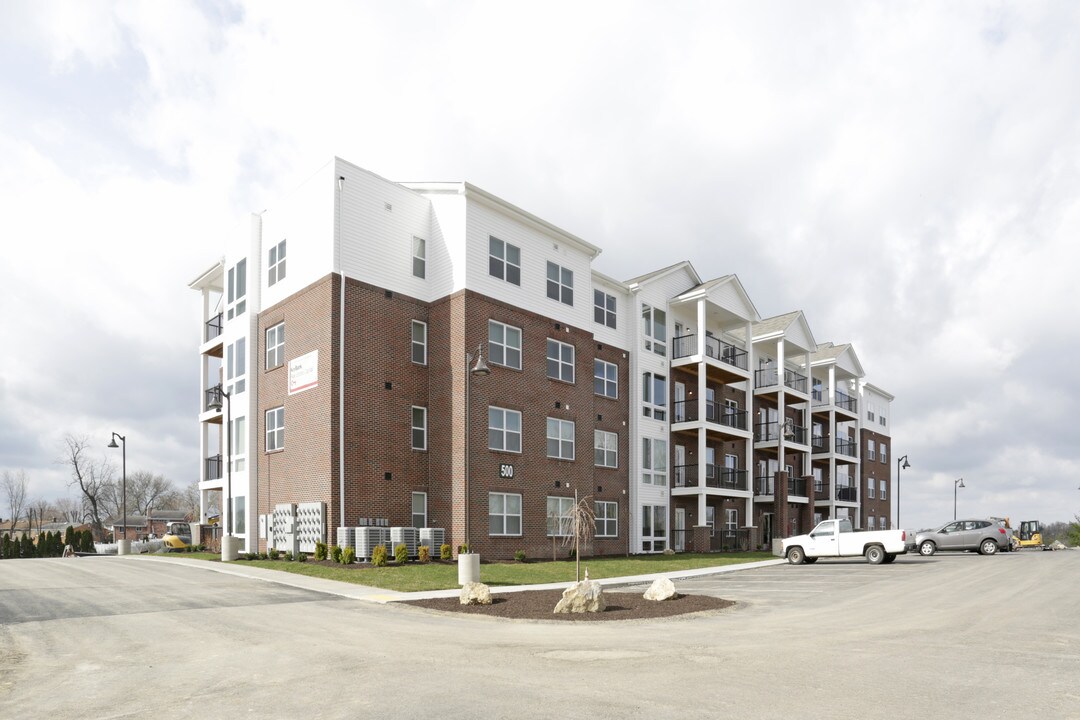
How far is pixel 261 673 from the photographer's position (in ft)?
33.7

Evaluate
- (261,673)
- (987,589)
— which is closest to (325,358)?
(261,673)

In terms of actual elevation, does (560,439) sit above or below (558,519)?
above

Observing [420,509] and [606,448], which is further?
[606,448]

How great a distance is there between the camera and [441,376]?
1196 inches

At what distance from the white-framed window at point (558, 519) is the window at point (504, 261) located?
8.99 m

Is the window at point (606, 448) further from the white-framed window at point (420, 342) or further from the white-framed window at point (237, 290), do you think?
the white-framed window at point (237, 290)

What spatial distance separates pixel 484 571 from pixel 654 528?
15.8m

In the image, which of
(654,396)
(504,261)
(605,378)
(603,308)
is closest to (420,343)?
(504,261)

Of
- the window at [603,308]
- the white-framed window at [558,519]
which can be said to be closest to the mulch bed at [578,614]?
the white-framed window at [558,519]

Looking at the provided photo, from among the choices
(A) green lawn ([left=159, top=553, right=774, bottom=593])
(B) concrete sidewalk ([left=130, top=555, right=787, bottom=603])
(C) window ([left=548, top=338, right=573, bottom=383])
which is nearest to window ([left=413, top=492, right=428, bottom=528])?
(A) green lawn ([left=159, top=553, right=774, bottom=593])

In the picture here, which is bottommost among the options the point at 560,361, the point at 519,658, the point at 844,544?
the point at 844,544

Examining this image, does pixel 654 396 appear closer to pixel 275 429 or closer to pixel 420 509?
pixel 420 509

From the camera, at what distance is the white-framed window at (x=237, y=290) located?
33906mm

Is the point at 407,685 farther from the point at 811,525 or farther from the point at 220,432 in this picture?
the point at 811,525
